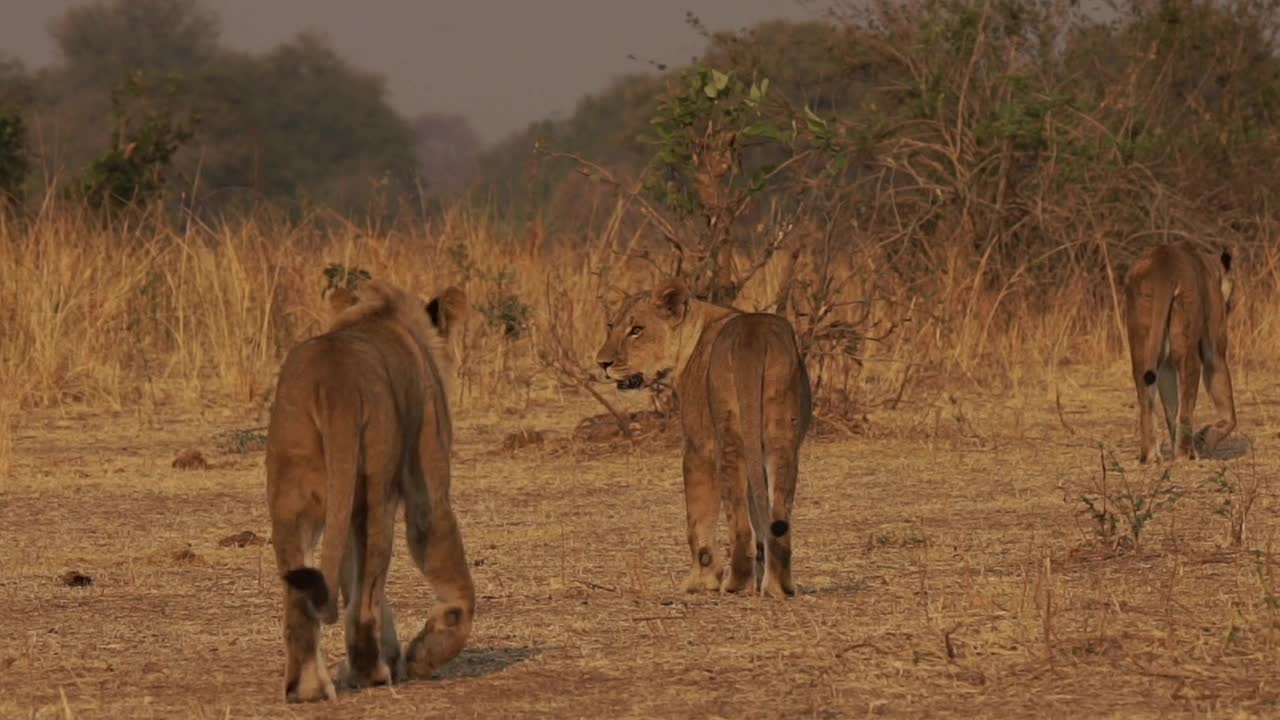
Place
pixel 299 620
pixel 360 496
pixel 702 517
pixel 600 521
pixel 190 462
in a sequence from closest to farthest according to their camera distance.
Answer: pixel 299 620
pixel 360 496
pixel 702 517
pixel 600 521
pixel 190 462

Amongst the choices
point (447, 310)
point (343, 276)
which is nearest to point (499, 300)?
point (343, 276)

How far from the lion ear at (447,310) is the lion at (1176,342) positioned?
17.9ft

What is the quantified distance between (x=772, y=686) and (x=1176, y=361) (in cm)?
605

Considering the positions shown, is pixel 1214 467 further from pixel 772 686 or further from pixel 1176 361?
pixel 772 686

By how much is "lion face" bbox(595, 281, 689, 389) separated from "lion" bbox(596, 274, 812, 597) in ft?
1.12

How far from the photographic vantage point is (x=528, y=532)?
9.26m

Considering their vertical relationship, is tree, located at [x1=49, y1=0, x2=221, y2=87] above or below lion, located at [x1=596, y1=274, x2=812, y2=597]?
above

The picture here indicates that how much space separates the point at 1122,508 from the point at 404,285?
26.7 ft

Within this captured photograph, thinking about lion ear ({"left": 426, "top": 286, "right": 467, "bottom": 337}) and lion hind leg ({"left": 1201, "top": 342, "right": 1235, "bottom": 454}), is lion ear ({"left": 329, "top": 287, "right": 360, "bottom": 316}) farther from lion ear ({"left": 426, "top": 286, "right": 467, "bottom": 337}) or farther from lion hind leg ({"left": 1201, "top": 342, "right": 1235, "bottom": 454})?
lion hind leg ({"left": 1201, "top": 342, "right": 1235, "bottom": 454})

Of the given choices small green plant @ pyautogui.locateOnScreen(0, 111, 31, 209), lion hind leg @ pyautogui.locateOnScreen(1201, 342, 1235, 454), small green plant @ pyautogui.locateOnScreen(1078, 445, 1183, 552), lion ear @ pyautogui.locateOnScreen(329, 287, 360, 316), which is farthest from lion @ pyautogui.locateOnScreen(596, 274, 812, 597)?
small green plant @ pyautogui.locateOnScreen(0, 111, 31, 209)

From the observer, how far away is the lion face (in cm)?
792

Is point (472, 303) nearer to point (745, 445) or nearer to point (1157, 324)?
point (1157, 324)

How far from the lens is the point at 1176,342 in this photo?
37.1 ft

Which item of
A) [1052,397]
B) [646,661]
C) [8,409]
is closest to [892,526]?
[646,661]
